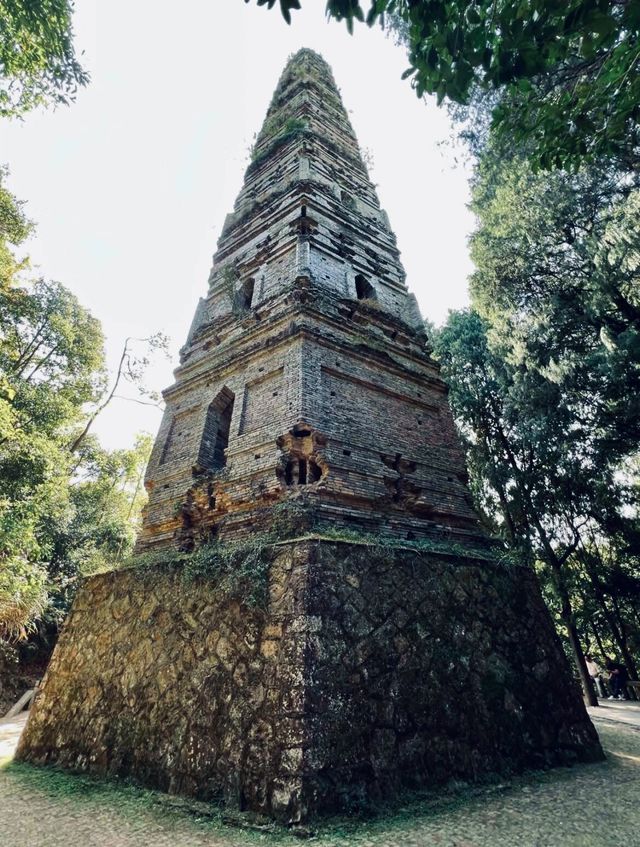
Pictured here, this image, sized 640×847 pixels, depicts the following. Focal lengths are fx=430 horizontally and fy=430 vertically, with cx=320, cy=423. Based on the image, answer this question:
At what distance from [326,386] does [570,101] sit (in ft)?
14.4

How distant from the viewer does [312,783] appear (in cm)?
343

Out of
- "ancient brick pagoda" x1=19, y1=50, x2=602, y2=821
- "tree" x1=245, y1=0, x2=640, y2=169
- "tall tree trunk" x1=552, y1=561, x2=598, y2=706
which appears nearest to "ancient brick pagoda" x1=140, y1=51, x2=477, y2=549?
"ancient brick pagoda" x1=19, y1=50, x2=602, y2=821

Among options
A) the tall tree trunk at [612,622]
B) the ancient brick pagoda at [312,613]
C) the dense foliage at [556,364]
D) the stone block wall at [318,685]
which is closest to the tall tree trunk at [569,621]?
the dense foliage at [556,364]

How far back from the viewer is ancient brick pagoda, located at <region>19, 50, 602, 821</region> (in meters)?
3.92

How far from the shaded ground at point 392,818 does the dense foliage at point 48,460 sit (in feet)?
16.9

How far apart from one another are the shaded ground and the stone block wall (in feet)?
0.67

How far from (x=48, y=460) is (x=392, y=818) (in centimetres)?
1036

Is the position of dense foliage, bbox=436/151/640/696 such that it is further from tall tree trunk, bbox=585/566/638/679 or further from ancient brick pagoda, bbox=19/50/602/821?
ancient brick pagoda, bbox=19/50/602/821

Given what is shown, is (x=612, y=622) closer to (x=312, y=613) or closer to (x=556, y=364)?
(x=556, y=364)

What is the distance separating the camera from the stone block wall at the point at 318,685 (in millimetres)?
Answer: 3744

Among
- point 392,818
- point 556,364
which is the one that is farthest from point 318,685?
point 556,364

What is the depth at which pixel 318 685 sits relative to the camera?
3863 millimetres

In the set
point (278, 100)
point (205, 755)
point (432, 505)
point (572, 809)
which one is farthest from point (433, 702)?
point (278, 100)

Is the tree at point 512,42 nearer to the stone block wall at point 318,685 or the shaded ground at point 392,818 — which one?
the stone block wall at point 318,685
